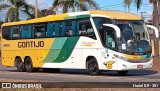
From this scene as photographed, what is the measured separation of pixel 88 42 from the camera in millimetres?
23234

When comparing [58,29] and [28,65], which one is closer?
[58,29]

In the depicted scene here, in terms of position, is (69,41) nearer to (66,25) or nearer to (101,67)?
(66,25)

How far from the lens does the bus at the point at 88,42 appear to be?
21.9 metres

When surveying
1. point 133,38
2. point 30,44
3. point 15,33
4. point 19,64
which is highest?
point 15,33

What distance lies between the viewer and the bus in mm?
21875

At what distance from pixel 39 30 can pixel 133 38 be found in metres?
7.27

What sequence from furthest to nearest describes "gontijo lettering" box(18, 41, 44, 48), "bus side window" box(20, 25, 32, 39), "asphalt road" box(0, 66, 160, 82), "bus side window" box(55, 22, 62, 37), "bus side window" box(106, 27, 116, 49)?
1. "bus side window" box(20, 25, 32, 39)
2. "gontijo lettering" box(18, 41, 44, 48)
3. "bus side window" box(55, 22, 62, 37)
4. "bus side window" box(106, 27, 116, 49)
5. "asphalt road" box(0, 66, 160, 82)

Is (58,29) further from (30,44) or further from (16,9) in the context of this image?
(16,9)

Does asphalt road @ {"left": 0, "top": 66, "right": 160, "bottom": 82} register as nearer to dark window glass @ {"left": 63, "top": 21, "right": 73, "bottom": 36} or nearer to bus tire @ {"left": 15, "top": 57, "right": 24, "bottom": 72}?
dark window glass @ {"left": 63, "top": 21, "right": 73, "bottom": 36}

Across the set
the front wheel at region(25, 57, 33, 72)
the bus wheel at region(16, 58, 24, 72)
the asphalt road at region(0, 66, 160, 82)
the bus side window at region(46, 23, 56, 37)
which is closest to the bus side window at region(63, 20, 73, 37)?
the bus side window at region(46, 23, 56, 37)

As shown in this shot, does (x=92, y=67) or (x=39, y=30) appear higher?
(x=39, y=30)

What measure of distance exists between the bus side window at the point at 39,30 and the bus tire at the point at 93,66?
454cm

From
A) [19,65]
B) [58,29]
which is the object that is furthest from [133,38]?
[19,65]

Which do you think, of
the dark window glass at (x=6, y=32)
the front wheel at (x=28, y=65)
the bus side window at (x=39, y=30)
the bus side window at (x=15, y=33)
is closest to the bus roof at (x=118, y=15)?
the bus side window at (x=39, y=30)
